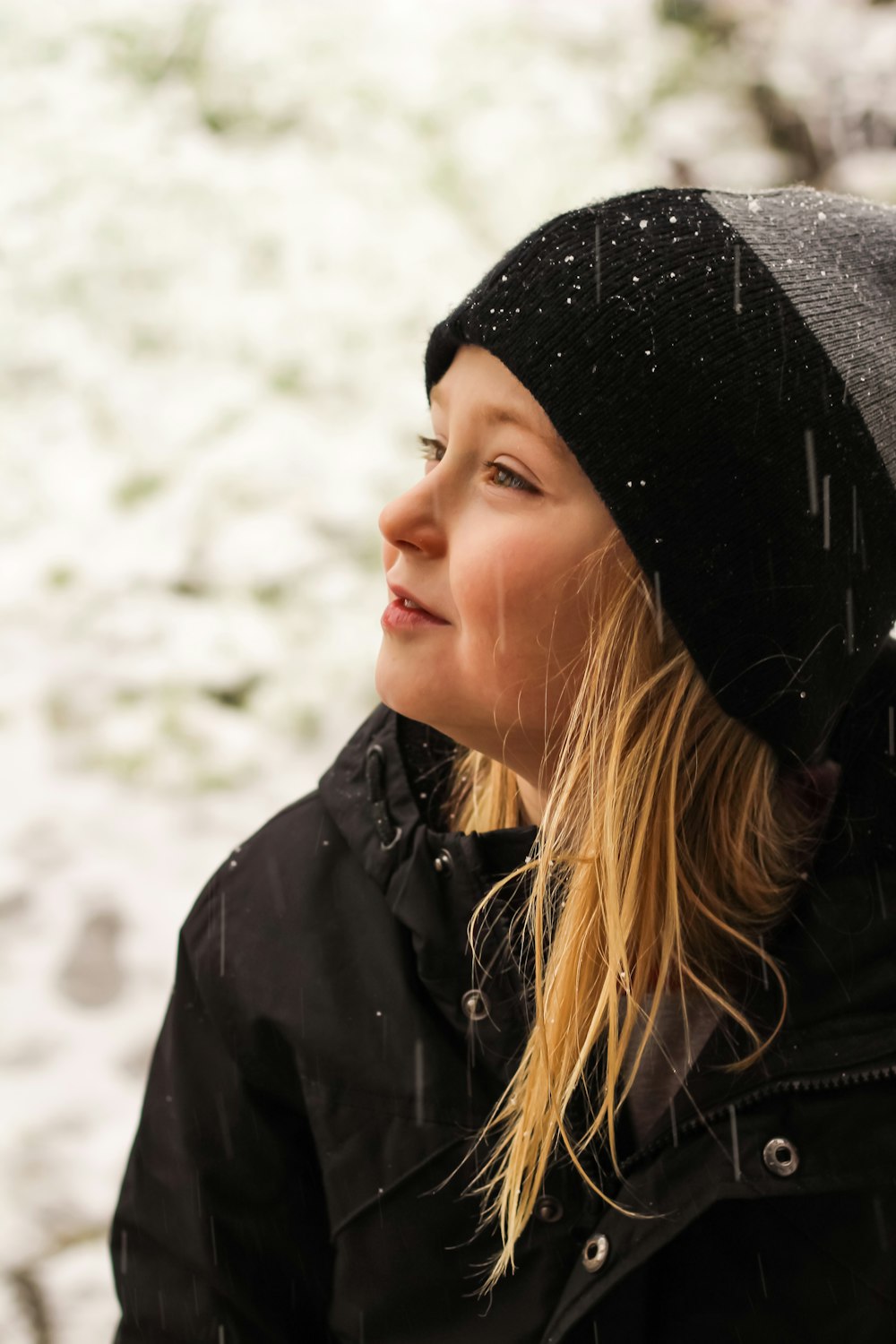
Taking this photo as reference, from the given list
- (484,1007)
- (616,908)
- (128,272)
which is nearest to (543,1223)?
(484,1007)

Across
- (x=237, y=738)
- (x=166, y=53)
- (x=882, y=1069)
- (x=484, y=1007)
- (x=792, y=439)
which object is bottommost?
(x=882, y=1069)

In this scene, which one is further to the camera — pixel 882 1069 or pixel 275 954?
pixel 275 954

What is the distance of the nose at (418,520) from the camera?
1.19m

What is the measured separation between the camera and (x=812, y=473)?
3.61 feet

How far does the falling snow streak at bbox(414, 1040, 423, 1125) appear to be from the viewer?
1.26 m

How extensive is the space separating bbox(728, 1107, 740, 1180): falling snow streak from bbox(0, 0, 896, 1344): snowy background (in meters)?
1.39

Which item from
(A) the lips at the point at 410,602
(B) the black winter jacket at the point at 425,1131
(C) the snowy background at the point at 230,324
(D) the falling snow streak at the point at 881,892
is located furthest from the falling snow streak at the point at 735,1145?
(C) the snowy background at the point at 230,324

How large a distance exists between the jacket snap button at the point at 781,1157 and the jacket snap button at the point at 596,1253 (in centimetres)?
17

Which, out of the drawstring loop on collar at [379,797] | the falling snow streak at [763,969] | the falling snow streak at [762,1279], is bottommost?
the falling snow streak at [762,1279]

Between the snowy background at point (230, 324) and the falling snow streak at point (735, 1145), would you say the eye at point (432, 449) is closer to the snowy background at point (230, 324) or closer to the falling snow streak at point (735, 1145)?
the falling snow streak at point (735, 1145)

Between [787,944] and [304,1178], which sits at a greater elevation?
[787,944]

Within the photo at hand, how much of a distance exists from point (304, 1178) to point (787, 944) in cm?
62

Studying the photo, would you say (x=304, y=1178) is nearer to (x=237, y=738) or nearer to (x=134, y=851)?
(x=134, y=851)

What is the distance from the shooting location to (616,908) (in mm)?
1160
